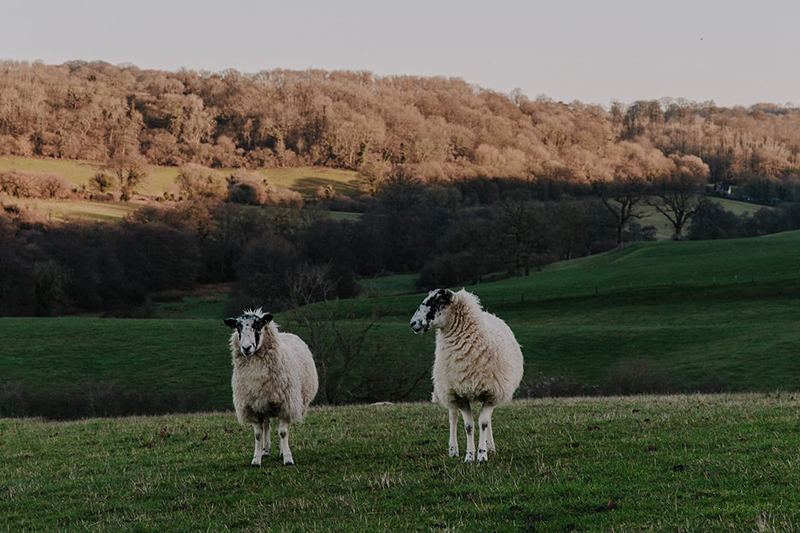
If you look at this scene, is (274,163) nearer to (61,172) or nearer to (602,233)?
(61,172)

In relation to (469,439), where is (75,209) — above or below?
below

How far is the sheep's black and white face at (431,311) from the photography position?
12.8m

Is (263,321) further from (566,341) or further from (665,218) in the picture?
(665,218)

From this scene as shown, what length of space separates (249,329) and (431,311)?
3228 mm

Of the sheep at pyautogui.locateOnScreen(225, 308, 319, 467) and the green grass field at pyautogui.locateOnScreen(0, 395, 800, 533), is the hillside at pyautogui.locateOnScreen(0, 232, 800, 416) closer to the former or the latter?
the green grass field at pyautogui.locateOnScreen(0, 395, 800, 533)

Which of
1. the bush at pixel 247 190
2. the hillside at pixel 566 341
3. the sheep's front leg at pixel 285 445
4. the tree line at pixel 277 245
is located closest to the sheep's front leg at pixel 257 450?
the sheep's front leg at pixel 285 445

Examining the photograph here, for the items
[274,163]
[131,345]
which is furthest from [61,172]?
[131,345]

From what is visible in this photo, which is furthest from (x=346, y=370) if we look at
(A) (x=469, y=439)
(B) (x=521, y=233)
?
(B) (x=521, y=233)

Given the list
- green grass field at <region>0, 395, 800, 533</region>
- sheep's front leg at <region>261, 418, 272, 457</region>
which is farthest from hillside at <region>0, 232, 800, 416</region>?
sheep's front leg at <region>261, 418, 272, 457</region>

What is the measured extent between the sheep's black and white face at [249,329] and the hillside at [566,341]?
26.0 meters

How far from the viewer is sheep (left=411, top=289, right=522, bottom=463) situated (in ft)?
42.3

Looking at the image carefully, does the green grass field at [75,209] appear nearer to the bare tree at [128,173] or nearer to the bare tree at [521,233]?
the bare tree at [128,173]

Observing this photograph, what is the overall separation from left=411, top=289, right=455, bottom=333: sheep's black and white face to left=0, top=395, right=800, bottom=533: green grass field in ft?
7.40

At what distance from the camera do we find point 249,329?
13133 millimetres
